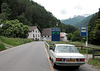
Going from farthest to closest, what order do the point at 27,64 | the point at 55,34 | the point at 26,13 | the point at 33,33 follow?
1. the point at 26,13
2. the point at 33,33
3. the point at 55,34
4. the point at 27,64

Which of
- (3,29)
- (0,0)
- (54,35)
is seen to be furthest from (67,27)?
(54,35)

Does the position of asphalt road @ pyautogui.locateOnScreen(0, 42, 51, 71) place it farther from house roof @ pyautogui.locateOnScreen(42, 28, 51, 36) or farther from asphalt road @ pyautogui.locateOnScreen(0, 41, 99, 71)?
house roof @ pyautogui.locateOnScreen(42, 28, 51, 36)

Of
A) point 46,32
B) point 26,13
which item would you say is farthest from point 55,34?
point 46,32

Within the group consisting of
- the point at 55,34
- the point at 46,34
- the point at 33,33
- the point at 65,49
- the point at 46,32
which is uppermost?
the point at 46,32

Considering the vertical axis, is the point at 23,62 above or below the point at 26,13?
below

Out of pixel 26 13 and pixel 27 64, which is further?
pixel 26 13

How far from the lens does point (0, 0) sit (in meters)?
72.2

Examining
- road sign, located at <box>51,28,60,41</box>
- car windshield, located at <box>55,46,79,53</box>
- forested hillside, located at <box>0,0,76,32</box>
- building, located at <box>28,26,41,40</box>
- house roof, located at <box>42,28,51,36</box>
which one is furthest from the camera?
house roof, located at <box>42,28,51,36</box>

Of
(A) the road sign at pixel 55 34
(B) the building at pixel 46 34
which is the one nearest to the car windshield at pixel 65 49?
(A) the road sign at pixel 55 34

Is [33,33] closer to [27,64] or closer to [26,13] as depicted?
[26,13]

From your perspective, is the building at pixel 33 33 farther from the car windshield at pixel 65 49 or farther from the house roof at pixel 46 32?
the car windshield at pixel 65 49

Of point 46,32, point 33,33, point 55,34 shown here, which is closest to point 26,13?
point 33,33

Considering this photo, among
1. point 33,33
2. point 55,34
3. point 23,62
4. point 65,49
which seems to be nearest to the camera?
point 65,49

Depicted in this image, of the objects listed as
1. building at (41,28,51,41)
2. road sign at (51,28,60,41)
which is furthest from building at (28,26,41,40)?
road sign at (51,28,60,41)
